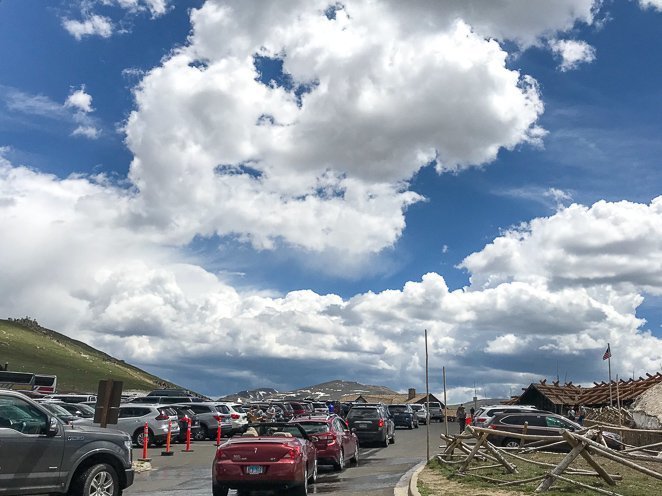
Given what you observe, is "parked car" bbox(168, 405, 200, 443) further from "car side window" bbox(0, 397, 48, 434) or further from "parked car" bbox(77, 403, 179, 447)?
"car side window" bbox(0, 397, 48, 434)

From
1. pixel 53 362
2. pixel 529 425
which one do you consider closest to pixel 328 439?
pixel 529 425

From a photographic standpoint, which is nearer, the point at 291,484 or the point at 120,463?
the point at 120,463

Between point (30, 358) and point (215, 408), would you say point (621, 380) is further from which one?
point (30, 358)

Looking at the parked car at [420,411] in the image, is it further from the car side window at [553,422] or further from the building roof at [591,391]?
the car side window at [553,422]

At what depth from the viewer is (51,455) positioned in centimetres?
1080

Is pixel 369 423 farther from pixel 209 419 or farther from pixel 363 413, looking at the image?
pixel 209 419

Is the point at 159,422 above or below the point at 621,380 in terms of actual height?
below

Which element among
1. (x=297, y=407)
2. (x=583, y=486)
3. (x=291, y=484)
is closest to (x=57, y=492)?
(x=291, y=484)

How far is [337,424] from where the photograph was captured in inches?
782

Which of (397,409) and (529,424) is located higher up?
(397,409)

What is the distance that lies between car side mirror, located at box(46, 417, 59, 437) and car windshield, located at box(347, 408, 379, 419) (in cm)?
1910

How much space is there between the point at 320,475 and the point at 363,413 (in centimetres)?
1108

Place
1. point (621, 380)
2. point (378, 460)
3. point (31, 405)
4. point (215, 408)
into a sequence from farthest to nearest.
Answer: point (621, 380), point (215, 408), point (378, 460), point (31, 405)

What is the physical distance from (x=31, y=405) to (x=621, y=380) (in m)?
49.9
